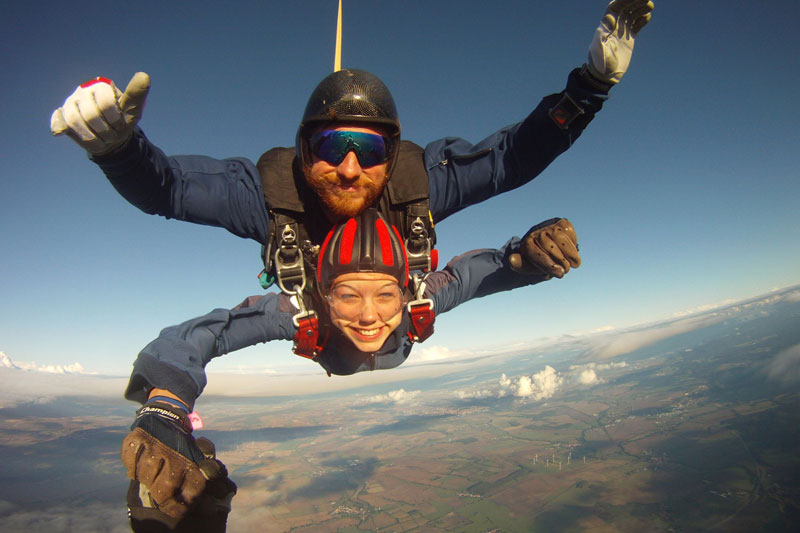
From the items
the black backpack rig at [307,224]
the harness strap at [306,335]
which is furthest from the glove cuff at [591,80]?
the harness strap at [306,335]

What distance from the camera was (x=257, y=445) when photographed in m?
115

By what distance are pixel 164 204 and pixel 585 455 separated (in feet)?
357

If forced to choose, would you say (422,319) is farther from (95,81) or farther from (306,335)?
(95,81)

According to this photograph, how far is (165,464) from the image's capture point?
1500mm

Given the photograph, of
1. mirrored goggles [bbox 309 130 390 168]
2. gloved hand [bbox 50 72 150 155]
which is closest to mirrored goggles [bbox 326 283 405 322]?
mirrored goggles [bbox 309 130 390 168]

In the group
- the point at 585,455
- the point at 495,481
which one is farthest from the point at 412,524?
the point at 585,455

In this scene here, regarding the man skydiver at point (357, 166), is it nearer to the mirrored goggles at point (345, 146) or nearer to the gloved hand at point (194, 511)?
the mirrored goggles at point (345, 146)

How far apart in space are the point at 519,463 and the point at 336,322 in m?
101

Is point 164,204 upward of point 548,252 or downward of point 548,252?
upward

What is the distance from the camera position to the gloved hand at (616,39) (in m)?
1.85

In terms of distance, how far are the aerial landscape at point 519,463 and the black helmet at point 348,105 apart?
2868 inches

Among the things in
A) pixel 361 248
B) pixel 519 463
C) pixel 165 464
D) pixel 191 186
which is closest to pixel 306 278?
pixel 361 248

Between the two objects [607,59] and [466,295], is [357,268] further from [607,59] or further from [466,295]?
[607,59]

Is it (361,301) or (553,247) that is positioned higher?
(553,247)
